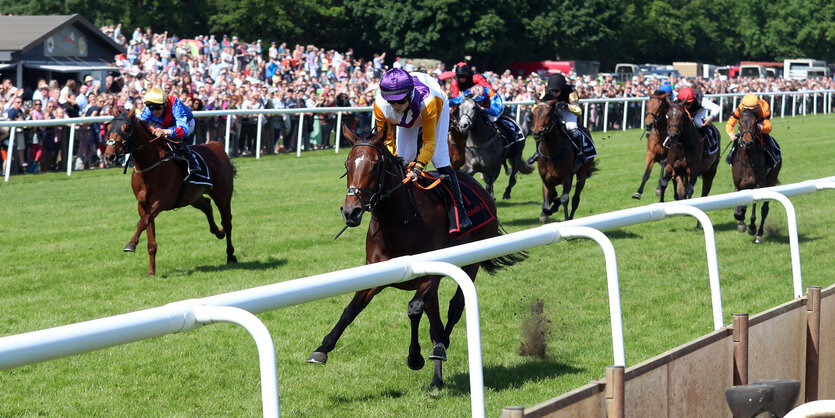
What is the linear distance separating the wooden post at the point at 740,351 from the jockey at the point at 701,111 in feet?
29.8

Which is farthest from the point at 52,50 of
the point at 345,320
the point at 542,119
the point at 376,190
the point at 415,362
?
the point at 345,320

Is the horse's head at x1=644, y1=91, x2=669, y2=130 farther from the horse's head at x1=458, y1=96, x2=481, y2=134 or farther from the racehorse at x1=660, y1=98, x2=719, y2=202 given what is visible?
the horse's head at x1=458, y1=96, x2=481, y2=134

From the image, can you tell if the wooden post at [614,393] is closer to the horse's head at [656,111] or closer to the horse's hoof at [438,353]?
the horse's hoof at [438,353]

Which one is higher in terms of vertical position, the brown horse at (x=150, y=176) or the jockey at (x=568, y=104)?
the jockey at (x=568, y=104)

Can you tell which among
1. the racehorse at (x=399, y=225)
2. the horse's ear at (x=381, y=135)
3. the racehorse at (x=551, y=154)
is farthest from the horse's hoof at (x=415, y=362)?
the racehorse at (x=551, y=154)

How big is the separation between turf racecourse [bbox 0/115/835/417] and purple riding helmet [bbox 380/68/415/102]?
3.78 ft

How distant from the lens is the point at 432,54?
2009 inches

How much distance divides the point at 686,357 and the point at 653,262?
5.56 m

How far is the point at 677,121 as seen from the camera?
39.8ft

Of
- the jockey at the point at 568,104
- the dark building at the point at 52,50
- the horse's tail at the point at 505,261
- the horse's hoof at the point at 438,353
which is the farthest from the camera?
the dark building at the point at 52,50

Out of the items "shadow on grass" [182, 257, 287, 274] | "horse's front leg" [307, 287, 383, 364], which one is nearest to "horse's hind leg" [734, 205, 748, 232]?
"shadow on grass" [182, 257, 287, 274]

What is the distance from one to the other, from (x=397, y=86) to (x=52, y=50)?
19085 mm

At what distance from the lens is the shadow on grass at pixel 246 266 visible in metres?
9.27

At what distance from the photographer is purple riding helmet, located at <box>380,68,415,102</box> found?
17.9ft
